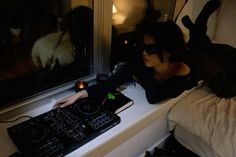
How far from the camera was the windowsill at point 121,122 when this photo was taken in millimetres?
952

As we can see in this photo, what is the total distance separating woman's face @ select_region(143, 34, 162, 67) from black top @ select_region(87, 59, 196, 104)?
0.24 ft

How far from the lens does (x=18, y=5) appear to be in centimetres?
90

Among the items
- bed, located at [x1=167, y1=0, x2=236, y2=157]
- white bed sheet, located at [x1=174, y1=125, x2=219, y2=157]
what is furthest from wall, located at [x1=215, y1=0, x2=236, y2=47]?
white bed sheet, located at [x1=174, y1=125, x2=219, y2=157]

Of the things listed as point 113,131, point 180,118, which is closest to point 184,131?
point 180,118

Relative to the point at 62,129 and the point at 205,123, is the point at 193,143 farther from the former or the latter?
the point at 62,129

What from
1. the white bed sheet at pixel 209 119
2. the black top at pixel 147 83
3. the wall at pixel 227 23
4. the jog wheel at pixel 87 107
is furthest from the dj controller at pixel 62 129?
the wall at pixel 227 23

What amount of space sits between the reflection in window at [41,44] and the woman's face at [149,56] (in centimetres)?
28

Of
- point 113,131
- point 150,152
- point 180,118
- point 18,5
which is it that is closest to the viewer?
point 18,5

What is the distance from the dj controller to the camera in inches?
35.6

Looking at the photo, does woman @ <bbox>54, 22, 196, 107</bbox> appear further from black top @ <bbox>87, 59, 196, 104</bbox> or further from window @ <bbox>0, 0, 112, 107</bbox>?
window @ <bbox>0, 0, 112, 107</bbox>

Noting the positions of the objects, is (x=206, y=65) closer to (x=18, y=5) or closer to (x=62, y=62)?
(x=62, y=62)

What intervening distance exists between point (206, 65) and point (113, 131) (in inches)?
27.3

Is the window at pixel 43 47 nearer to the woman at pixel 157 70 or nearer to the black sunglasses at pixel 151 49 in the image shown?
the woman at pixel 157 70

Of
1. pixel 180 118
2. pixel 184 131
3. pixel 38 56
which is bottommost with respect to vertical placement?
pixel 184 131
